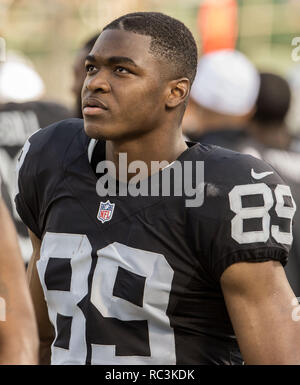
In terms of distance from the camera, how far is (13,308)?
2406 millimetres

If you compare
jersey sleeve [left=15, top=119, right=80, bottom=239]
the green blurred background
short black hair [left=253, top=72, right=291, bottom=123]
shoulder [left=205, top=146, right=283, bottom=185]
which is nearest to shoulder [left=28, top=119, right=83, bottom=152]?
jersey sleeve [left=15, top=119, right=80, bottom=239]

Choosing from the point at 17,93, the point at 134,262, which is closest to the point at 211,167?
the point at 134,262

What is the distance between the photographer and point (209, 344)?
10.9 feet

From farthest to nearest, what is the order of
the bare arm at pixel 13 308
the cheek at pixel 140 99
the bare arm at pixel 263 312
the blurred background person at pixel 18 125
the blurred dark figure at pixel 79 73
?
the blurred dark figure at pixel 79 73 → the blurred background person at pixel 18 125 → the cheek at pixel 140 99 → the bare arm at pixel 263 312 → the bare arm at pixel 13 308

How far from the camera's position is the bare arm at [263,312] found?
312 centimetres

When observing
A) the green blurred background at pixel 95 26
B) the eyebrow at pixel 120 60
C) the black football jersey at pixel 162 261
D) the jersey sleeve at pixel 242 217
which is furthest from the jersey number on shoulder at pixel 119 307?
the green blurred background at pixel 95 26

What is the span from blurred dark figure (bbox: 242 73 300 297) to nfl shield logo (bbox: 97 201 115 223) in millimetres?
2156

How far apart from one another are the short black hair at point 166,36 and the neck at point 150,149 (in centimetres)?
24

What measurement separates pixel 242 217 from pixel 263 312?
0.33m

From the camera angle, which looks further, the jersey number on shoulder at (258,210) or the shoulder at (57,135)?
the shoulder at (57,135)

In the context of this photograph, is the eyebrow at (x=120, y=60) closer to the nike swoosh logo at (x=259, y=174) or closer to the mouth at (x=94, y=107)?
the mouth at (x=94, y=107)

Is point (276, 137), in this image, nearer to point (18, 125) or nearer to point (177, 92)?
point (18, 125)

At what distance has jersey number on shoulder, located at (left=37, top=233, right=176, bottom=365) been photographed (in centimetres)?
323

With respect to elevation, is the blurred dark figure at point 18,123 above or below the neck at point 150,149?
above
